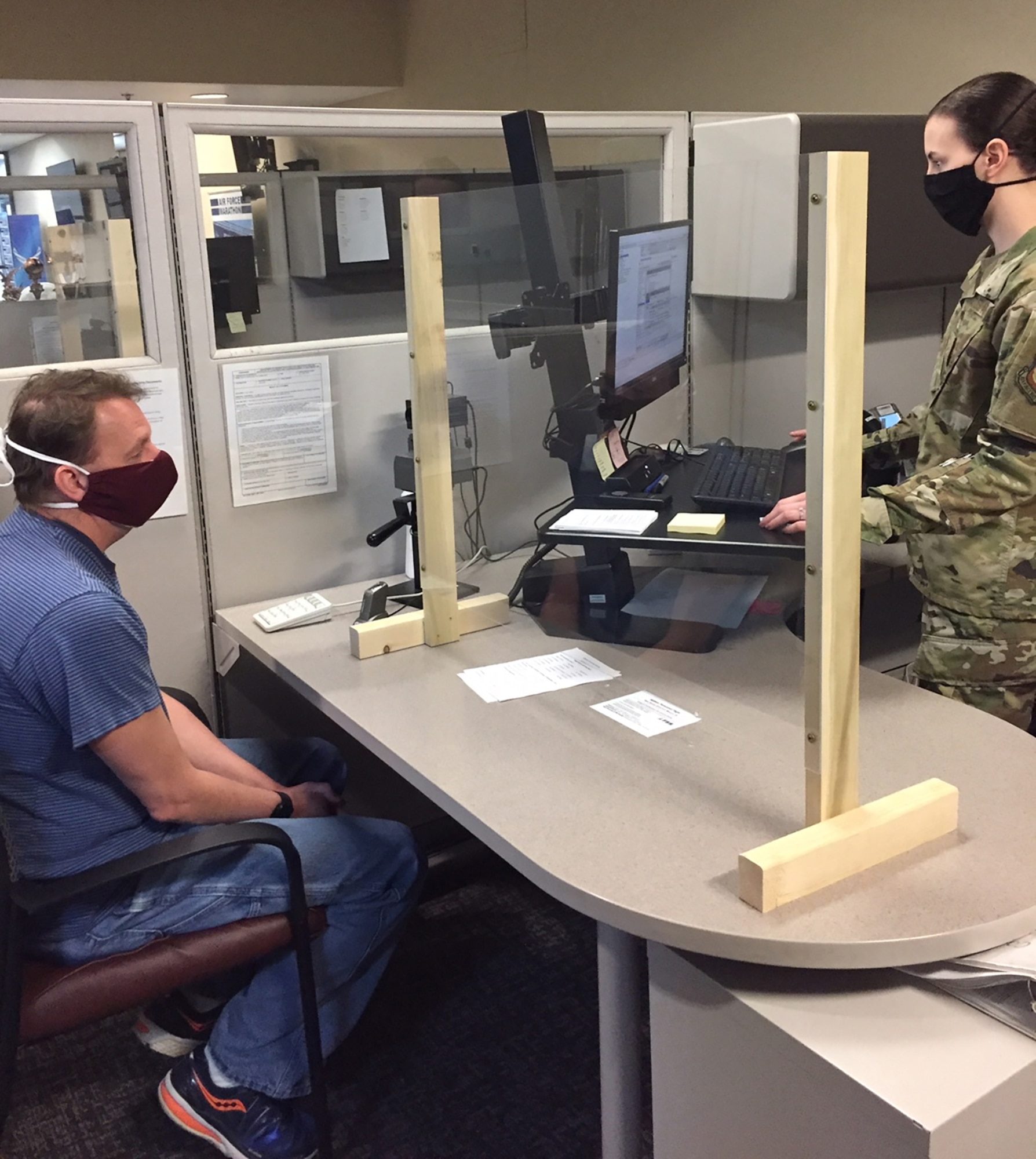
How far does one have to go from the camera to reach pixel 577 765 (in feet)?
4.42

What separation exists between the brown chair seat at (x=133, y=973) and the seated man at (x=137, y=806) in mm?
19

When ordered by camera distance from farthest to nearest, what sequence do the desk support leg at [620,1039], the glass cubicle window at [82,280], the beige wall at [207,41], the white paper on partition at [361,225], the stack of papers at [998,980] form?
the beige wall at [207,41], the white paper on partition at [361,225], the glass cubicle window at [82,280], the desk support leg at [620,1039], the stack of papers at [998,980]

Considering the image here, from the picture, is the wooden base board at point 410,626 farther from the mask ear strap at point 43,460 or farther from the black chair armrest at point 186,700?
the mask ear strap at point 43,460

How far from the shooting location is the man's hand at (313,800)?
172cm

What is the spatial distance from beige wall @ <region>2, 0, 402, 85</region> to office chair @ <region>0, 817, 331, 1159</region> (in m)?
5.12

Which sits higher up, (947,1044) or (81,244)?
(81,244)

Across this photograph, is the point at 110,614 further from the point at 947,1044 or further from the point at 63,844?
the point at 947,1044

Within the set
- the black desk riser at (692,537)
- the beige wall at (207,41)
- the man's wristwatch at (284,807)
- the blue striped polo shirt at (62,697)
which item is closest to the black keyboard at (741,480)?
the black desk riser at (692,537)

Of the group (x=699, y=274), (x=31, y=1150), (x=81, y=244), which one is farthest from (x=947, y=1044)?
(x=81, y=244)

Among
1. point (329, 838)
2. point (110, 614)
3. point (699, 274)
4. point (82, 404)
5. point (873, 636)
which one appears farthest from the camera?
point (699, 274)

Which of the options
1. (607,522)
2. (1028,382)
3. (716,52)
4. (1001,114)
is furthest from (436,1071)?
(716,52)

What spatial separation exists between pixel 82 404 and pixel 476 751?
0.71 meters

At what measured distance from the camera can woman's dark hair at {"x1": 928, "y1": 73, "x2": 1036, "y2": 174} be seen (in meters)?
1.61

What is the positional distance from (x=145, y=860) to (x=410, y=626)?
0.59 metres
